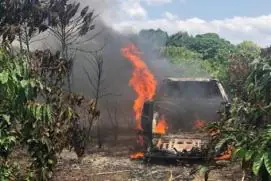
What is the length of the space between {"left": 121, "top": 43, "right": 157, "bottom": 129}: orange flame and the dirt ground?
2030 mm

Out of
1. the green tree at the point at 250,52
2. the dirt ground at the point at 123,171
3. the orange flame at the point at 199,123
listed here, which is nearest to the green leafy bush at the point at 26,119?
the dirt ground at the point at 123,171

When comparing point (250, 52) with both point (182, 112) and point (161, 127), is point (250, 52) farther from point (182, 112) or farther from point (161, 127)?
point (161, 127)

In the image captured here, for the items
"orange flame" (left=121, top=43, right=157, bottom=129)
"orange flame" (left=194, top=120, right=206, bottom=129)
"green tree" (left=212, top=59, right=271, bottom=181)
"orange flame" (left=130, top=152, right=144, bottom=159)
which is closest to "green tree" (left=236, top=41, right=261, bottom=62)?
"green tree" (left=212, top=59, right=271, bottom=181)

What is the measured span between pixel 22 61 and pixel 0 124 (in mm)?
1013

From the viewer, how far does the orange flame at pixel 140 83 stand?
11.0m

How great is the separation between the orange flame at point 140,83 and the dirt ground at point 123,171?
2030mm

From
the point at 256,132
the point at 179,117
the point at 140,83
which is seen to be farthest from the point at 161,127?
the point at 256,132

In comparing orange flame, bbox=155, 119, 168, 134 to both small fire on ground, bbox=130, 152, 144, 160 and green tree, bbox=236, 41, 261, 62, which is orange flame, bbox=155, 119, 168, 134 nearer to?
small fire on ground, bbox=130, 152, 144, 160

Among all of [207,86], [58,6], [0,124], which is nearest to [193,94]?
[207,86]

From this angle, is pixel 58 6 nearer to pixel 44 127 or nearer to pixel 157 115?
pixel 157 115

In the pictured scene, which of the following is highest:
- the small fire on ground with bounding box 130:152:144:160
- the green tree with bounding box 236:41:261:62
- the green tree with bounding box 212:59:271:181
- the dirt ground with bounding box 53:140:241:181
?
the green tree with bounding box 236:41:261:62

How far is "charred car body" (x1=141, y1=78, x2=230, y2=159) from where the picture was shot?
8672mm

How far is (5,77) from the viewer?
12.7ft

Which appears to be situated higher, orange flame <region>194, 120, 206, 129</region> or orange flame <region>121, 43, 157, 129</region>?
orange flame <region>121, 43, 157, 129</region>
